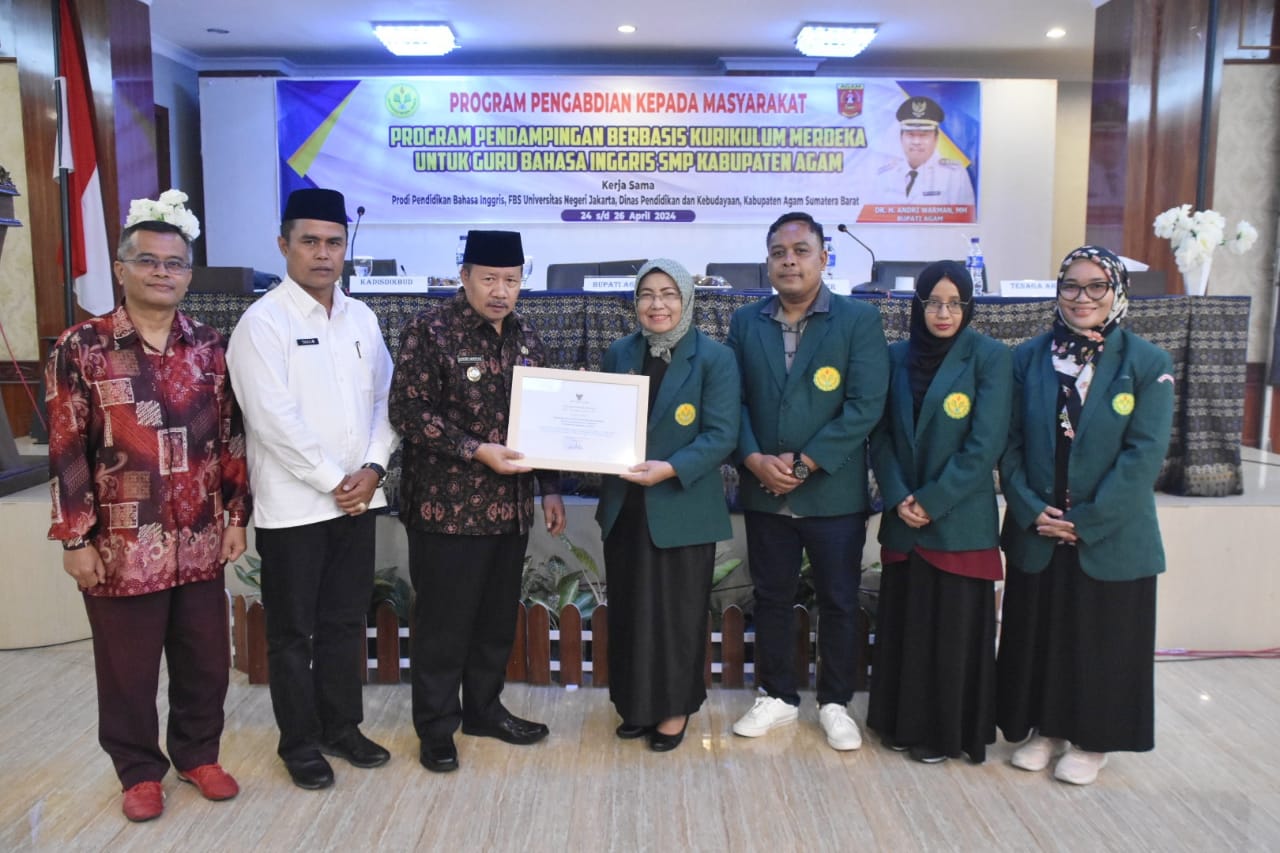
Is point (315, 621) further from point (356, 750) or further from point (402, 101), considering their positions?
point (402, 101)

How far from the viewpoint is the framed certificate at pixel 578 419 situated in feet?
7.93

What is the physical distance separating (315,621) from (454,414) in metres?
0.66

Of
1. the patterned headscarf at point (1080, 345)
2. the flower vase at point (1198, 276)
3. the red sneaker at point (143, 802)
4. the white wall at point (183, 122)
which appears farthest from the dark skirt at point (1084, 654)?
the white wall at point (183, 122)

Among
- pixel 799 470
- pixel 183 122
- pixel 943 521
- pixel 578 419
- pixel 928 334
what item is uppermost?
pixel 183 122

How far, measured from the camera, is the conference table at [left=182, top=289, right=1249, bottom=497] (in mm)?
3584

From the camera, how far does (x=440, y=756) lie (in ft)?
8.17

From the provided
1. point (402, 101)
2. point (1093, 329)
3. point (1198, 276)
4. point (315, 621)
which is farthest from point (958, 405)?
point (402, 101)

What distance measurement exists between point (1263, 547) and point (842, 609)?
6.02ft

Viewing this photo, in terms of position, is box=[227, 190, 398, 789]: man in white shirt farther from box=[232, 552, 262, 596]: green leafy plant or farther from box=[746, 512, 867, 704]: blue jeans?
box=[746, 512, 867, 704]: blue jeans

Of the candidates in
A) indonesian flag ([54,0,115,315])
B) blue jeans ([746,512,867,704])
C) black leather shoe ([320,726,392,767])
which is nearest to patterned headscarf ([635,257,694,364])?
blue jeans ([746,512,867,704])

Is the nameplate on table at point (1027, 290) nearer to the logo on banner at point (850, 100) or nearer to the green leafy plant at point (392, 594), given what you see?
the green leafy plant at point (392, 594)

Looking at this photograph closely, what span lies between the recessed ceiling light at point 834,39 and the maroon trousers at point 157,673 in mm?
6415

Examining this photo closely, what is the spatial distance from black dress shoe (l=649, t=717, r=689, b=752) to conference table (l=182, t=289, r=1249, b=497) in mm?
1493

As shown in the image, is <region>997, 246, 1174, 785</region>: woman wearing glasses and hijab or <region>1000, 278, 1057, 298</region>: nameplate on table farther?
<region>1000, 278, 1057, 298</region>: nameplate on table
